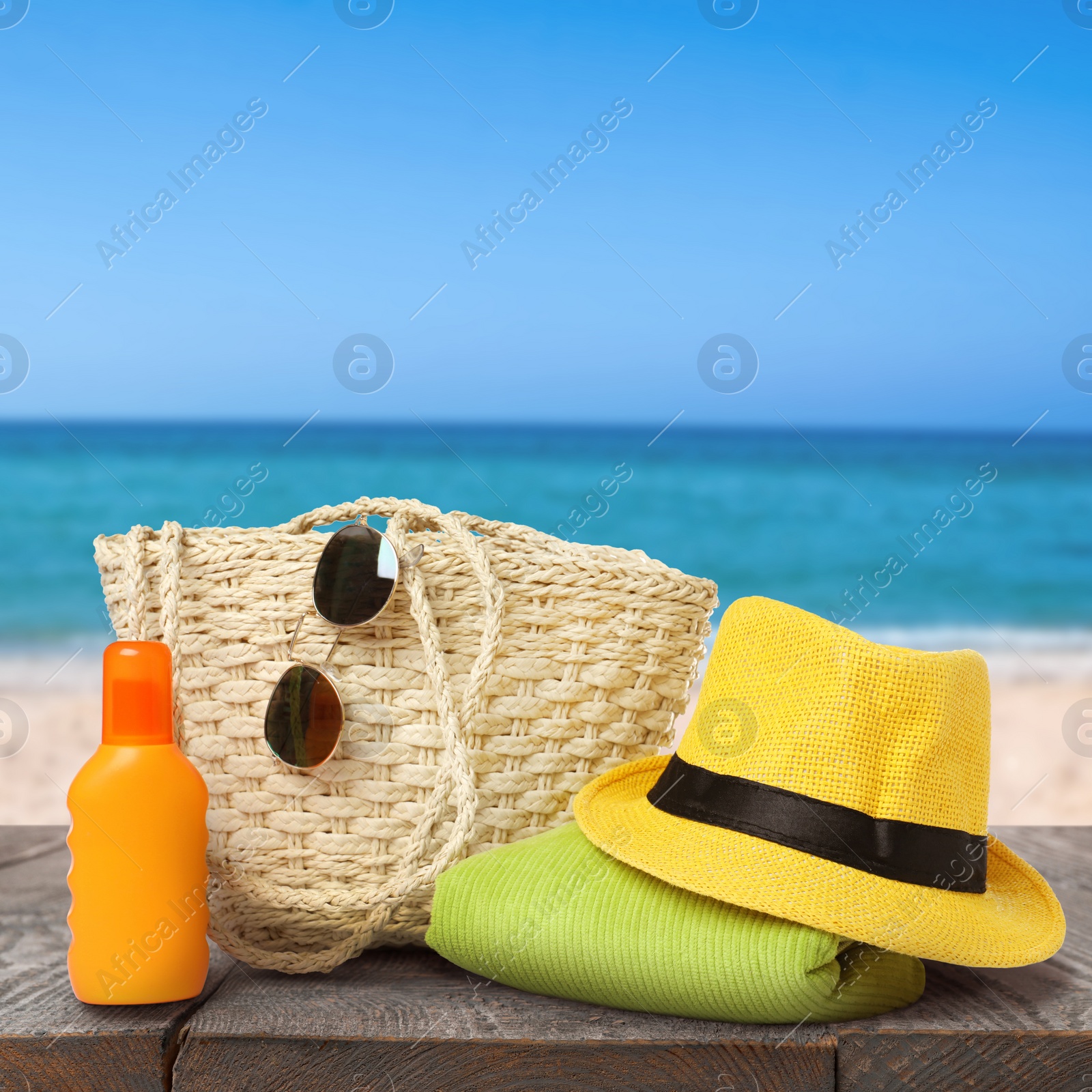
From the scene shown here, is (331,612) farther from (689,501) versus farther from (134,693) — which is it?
(689,501)

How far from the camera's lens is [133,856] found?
1.81 feet

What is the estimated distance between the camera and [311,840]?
67 cm

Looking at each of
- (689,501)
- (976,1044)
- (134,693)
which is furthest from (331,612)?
(689,501)

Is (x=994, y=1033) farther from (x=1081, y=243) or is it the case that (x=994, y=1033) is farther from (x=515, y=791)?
(x=1081, y=243)

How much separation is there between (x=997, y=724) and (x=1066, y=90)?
401 cm

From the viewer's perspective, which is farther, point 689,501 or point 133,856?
point 689,501

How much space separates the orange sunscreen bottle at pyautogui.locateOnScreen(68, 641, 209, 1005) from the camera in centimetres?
55

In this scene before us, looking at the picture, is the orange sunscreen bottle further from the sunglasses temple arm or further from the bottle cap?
the sunglasses temple arm

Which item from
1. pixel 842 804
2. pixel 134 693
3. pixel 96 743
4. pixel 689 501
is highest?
pixel 689 501

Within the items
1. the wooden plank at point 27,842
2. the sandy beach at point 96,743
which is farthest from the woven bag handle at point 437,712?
the sandy beach at point 96,743

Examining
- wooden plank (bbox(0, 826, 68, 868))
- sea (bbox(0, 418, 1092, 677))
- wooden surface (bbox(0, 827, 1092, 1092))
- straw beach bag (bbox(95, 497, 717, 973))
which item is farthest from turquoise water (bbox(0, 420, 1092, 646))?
wooden surface (bbox(0, 827, 1092, 1092))

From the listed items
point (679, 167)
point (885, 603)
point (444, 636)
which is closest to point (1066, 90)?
point (679, 167)

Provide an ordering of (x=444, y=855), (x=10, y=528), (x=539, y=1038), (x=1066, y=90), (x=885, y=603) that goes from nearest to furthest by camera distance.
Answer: (x=539, y=1038)
(x=444, y=855)
(x=885, y=603)
(x=10, y=528)
(x=1066, y=90)

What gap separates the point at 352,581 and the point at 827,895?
352mm
